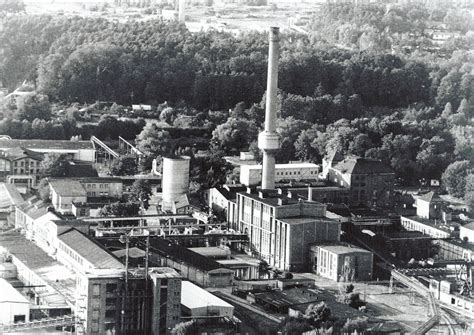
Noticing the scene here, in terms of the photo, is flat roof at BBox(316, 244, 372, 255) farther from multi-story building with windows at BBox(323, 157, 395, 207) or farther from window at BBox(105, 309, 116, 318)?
window at BBox(105, 309, 116, 318)

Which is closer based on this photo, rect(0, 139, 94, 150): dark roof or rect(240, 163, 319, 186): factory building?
rect(240, 163, 319, 186): factory building

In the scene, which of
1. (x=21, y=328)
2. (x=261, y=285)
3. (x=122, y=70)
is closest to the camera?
(x=21, y=328)

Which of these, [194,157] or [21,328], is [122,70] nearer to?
[194,157]

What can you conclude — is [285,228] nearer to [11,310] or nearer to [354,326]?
[354,326]

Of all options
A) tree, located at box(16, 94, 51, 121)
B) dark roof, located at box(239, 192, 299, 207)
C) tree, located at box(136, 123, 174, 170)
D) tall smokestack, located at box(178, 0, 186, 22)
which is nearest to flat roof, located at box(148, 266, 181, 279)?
dark roof, located at box(239, 192, 299, 207)

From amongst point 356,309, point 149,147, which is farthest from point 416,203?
point 356,309

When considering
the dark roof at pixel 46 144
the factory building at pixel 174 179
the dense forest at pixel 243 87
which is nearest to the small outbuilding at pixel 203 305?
the factory building at pixel 174 179
